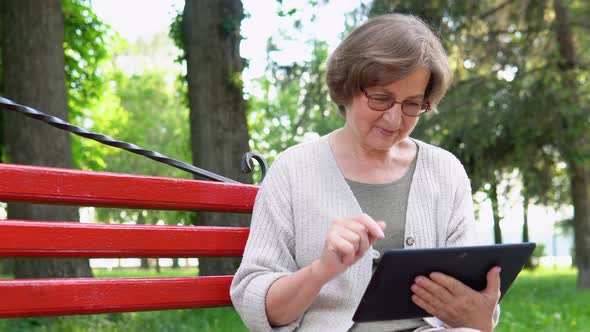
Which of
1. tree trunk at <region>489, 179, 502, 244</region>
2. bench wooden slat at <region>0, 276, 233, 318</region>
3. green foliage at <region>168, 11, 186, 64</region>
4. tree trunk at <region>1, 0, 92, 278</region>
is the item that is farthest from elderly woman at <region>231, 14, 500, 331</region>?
tree trunk at <region>489, 179, 502, 244</region>

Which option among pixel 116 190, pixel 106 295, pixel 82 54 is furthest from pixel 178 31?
pixel 106 295

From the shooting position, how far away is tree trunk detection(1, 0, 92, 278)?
7.65 meters

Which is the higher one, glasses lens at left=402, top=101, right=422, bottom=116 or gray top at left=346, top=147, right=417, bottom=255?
glasses lens at left=402, top=101, right=422, bottom=116

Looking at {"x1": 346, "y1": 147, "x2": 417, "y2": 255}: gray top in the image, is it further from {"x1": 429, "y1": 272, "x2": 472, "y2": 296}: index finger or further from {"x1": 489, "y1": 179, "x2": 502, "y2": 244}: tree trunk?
{"x1": 489, "y1": 179, "x2": 502, "y2": 244}: tree trunk

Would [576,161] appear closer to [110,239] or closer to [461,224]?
[461,224]

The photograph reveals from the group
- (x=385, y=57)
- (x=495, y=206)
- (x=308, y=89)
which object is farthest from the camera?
(x=495, y=206)

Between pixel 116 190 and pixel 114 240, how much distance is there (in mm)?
132

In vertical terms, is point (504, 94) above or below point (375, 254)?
above

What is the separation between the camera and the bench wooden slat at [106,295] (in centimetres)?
229

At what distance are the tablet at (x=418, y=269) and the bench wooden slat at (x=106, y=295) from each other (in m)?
0.53

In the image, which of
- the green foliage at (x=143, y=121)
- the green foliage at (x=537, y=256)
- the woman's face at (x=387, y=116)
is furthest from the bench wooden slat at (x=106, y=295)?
the green foliage at (x=537, y=256)

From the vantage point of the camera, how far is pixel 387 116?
2582 millimetres

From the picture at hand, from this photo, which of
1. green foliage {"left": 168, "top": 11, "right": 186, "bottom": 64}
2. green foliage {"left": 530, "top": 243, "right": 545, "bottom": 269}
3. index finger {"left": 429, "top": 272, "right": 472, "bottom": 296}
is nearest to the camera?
index finger {"left": 429, "top": 272, "right": 472, "bottom": 296}

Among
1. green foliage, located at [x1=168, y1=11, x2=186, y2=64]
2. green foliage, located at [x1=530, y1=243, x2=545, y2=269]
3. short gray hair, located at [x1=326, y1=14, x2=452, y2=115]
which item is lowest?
green foliage, located at [x1=530, y1=243, x2=545, y2=269]
